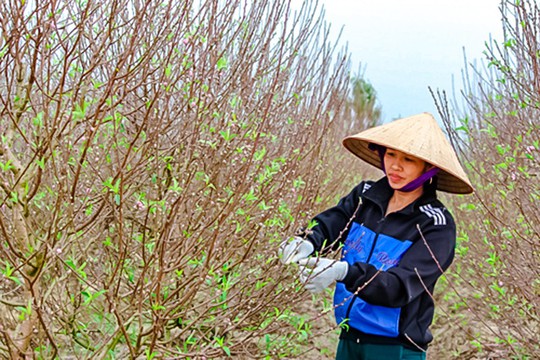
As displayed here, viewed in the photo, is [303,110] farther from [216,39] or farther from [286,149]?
[216,39]

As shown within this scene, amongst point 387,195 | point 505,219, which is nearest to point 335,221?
point 387,195

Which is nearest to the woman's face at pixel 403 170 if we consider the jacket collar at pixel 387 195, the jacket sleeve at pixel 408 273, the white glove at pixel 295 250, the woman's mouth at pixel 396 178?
the woman's mouth at pixel 396 178

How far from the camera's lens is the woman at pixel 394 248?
8.55 ft

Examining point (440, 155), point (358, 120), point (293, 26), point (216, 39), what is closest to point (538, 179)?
point (440, 155)

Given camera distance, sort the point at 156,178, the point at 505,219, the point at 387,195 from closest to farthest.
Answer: the point at 156,178, the point at 387,195, the point at 505,219

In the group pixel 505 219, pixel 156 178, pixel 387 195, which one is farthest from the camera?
pixel 505 219

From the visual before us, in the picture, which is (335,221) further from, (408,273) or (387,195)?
(408,273)

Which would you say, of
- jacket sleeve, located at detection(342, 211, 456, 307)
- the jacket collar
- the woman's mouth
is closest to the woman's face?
the woman's mouth

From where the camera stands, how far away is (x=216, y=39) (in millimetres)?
2613

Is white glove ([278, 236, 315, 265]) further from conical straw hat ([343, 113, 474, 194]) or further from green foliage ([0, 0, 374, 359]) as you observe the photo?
conical straw hat ([343, 113, 474, 194])

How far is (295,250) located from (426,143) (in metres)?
0.74

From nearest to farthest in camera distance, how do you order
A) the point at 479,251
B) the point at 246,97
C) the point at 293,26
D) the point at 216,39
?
the point at 216,39 → the point at 246,97 → the point at 293,26 → the point at 479,251

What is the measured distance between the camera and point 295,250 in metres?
2.70

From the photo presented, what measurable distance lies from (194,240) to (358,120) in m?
9.21
